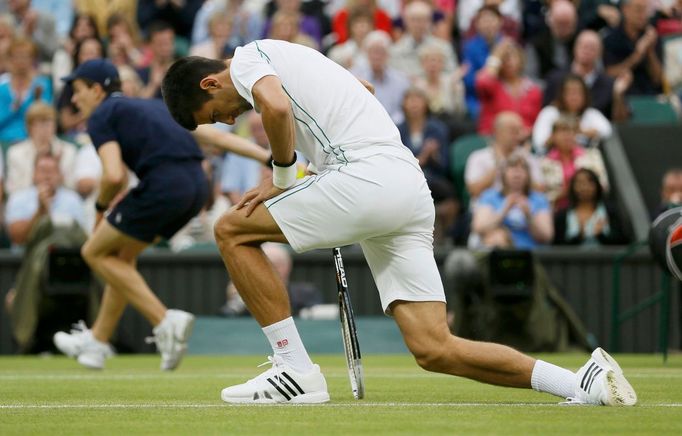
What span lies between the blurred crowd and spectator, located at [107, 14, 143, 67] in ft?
0.07

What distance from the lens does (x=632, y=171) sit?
16.0 m

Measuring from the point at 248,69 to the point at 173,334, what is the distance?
160 inches

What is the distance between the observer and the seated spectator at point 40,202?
1470 cm

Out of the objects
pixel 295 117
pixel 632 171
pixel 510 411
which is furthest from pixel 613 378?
pixel 632 171

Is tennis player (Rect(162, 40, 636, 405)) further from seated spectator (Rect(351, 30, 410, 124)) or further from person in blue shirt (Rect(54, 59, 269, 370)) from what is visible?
seated spectator (Rect(351, 30, 410, 124))

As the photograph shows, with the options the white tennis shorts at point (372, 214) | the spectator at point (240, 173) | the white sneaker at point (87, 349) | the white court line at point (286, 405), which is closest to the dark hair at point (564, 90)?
the spectator at point (240, 173)

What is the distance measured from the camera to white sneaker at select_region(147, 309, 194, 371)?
1053 cm

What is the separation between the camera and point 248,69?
6855mm

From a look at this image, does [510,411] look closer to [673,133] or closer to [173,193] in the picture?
[173,193]

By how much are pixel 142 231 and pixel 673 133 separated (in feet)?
24.4

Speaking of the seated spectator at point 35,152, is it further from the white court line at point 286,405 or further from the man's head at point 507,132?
the white court line at point 286,405

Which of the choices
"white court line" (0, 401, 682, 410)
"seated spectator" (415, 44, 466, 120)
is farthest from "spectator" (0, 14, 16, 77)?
"white court line" (0, 401, 682, 410)

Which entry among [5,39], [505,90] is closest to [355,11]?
[505,90]

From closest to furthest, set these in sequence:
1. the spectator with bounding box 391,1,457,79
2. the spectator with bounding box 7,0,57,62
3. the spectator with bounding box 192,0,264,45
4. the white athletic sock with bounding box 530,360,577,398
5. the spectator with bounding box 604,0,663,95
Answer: the white athletic sock with bounding box 530,360,577,398
the spectator with bounding box 391,1,457,79
the spectator with bounding box 604,0,663,95
the spectator with bounding box 192,0,264,45
the spectator with bounding box 7,0,57,62
